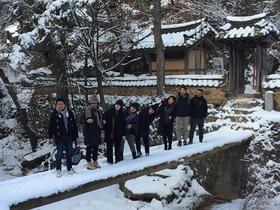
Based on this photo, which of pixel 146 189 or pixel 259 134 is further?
pixel 259 134

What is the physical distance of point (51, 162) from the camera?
10352 millimetres

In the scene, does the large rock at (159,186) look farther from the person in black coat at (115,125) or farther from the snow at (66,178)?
the person in black coat at (115,125)

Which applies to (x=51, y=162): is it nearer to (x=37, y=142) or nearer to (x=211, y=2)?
(x=37, y=142)

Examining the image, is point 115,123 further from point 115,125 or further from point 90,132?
point 90,132

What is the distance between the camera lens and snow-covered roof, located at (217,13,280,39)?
964 cm

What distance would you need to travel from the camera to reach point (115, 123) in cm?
595

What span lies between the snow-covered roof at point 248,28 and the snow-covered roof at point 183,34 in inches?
149

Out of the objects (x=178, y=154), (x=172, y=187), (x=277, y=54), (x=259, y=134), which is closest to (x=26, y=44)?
(x=178, y=154)

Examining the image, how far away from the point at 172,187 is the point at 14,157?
8.50m

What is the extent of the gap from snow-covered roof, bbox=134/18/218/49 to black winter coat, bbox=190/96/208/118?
7.18 metres

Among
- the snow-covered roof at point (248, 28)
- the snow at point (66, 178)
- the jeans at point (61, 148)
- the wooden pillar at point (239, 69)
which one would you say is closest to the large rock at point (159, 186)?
the snow at point (66, 178)

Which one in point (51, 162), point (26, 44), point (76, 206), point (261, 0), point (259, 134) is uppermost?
point (261, 0)

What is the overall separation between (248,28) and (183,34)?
5.09 metres

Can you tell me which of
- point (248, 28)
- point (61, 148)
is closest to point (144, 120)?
point (61, 148)
